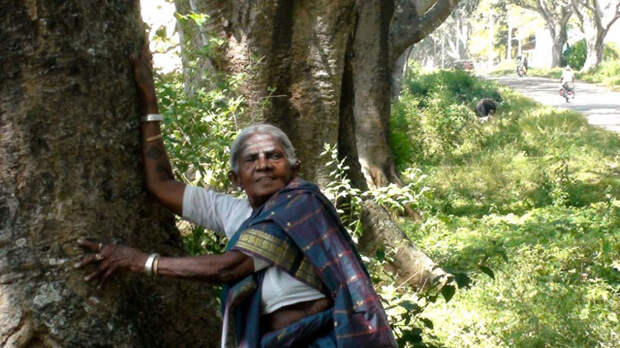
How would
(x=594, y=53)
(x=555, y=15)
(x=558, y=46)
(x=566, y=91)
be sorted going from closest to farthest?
(x=566, y=91) < (x=594, y=53) < (x=555, y=15) < (x=558, y=46)

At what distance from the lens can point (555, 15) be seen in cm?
4950

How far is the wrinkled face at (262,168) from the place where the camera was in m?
2.77

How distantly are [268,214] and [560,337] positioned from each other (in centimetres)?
346

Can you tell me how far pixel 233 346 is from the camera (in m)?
2.61

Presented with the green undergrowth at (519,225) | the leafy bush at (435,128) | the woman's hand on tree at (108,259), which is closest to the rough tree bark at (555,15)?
the green undergrowth at (519,225)

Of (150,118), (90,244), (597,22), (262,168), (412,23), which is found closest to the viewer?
(90,244)

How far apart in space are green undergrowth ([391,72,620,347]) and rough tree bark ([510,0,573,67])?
29720mm

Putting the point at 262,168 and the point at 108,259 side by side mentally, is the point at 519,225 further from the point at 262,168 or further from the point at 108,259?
the point at 108,259

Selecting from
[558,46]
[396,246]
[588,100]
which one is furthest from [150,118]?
[558,46]

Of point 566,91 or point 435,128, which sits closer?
point 435,128

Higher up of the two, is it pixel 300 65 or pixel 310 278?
pixel 300 65

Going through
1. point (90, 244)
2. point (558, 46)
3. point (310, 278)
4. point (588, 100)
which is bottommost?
point (588, 100)

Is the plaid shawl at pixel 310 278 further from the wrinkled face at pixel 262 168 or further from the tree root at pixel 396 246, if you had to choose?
the tree root at pixel 396 246

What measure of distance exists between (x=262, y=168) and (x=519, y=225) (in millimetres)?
6729
